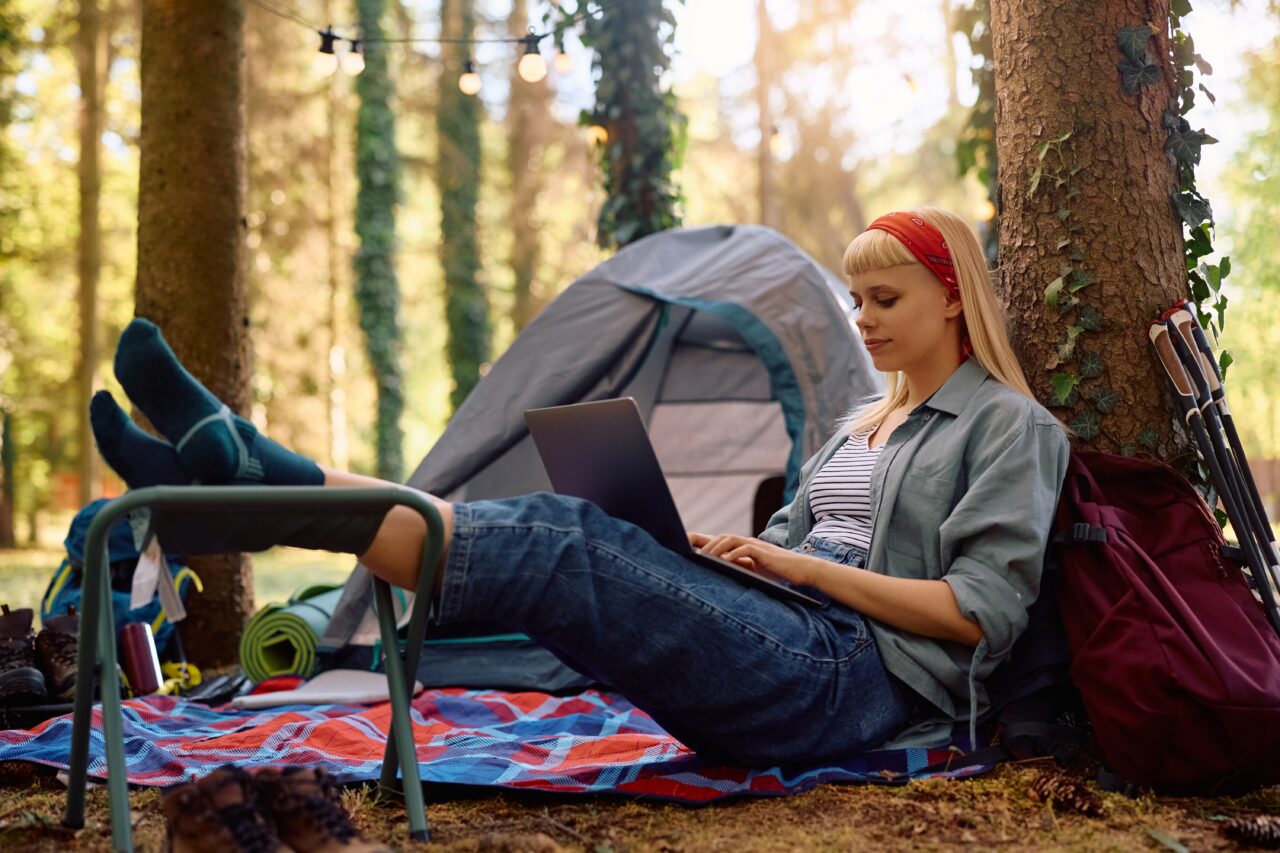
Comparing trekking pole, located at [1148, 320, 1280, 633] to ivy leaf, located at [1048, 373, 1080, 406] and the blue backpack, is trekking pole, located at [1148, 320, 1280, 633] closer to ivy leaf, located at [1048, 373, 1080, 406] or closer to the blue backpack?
ivy leaf, located at [1048, 373, 1080, 406]

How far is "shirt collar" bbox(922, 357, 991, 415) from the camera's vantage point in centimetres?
247

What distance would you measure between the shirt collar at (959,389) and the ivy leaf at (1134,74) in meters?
0.78

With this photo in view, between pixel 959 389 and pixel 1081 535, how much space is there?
392mm

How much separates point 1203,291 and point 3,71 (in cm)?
1033

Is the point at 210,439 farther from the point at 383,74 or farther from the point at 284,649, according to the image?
the point at 383,74

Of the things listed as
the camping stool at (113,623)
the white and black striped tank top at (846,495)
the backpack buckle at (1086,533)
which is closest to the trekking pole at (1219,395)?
the backpack buckle at (1086,533)

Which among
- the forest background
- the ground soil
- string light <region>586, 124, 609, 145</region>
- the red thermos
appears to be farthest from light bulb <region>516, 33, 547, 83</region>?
the forest background

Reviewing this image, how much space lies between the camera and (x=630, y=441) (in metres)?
2.10

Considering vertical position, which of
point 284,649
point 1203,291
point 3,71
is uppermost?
point 3,71

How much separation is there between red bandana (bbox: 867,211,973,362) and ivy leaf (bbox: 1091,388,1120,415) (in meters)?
0.44

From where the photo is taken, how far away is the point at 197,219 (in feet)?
15.0

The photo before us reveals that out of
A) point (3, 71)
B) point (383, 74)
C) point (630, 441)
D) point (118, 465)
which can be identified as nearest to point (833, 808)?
point (630, 441)

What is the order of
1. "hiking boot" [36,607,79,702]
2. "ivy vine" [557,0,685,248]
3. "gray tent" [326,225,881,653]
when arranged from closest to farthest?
"hiking boot" [36,607,79,702] → "gray tent" [326,225,881,653] → "ivy vine" [557,0,685,248]

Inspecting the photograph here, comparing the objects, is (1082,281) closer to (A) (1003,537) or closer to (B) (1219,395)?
(B) (1219,395)
